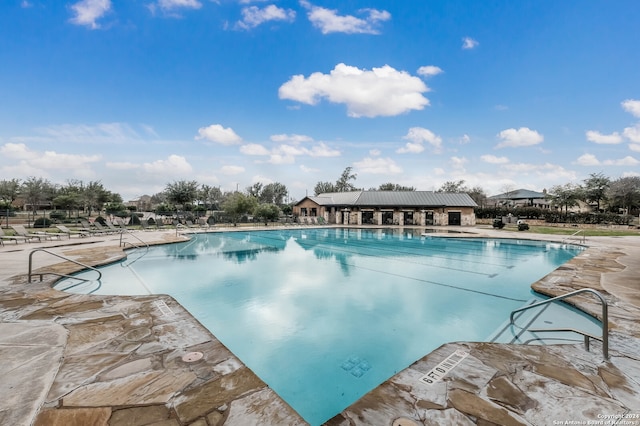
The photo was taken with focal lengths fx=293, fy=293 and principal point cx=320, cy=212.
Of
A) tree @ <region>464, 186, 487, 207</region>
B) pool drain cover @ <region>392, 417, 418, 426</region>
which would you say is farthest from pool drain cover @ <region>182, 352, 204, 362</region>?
tree @ <region>464, 186, 487, 207</region>

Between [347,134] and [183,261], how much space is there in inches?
1008

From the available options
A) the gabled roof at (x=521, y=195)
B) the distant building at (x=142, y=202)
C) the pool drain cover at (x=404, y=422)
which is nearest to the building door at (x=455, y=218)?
the gabled roof at (x=521, y=195)

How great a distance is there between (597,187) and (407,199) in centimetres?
2340

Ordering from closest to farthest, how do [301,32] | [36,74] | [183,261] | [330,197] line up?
[183,261], [36,74], [301,32], [330,197]

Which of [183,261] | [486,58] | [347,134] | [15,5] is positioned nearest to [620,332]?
[183,261]

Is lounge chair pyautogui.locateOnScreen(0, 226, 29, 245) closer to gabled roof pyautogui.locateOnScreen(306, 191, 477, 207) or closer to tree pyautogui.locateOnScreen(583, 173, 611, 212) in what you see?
gabled roof pyautogui.locateOnScreen(306, 191, 477, 207)

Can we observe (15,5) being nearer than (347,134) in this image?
Yes

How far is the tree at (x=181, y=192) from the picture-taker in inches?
1382

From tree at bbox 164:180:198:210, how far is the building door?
98.7ft

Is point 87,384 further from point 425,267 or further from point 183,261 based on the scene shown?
point 425,267

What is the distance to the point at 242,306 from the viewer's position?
21.3ft

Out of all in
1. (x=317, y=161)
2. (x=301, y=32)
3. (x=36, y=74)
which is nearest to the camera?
(x=36, y=74)

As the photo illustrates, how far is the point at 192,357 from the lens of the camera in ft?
10.2

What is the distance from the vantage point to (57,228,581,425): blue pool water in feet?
13.4
